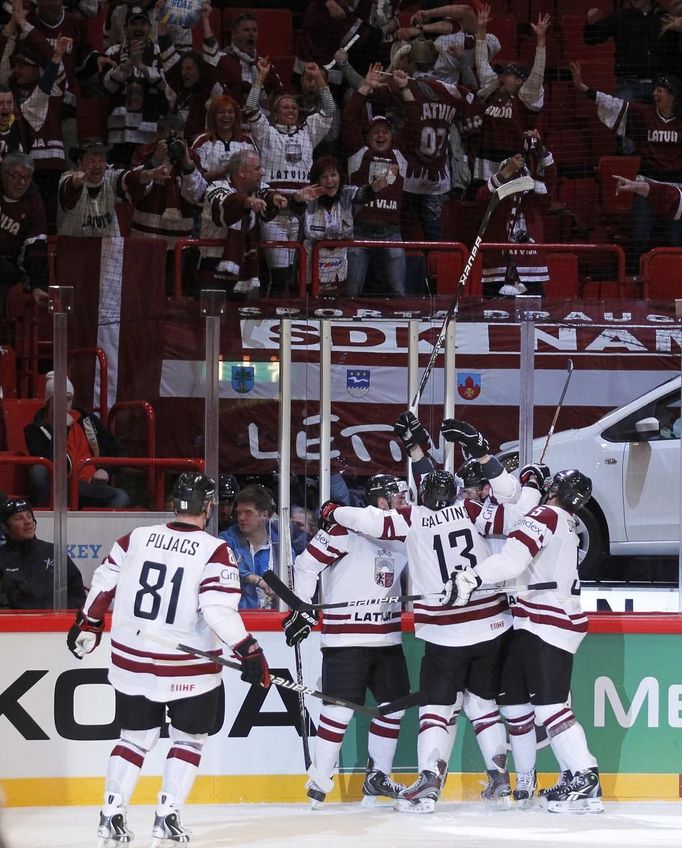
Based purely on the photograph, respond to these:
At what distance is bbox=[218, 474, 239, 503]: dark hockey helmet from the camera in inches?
209

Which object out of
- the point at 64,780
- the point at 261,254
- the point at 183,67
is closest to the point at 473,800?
the point at 64,780

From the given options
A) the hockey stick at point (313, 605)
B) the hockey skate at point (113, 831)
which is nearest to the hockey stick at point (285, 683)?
the hockey stick at point (313, 605)

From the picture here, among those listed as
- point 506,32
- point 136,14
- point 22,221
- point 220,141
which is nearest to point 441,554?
point 220,141

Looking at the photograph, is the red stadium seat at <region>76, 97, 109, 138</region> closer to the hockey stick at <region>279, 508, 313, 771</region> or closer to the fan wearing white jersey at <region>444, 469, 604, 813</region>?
the hockey stick at <region>279, 508, 313, 771</region>

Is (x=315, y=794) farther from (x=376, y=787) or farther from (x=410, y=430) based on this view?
(x=410, y=430)

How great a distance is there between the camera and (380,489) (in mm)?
5297

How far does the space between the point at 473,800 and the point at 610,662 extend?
0.74m

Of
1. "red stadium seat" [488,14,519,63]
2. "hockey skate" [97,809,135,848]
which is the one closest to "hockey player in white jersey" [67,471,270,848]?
"hockey skate" [97,809,135,848]

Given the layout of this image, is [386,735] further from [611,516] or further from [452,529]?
[611,516]

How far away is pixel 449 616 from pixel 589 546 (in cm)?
83

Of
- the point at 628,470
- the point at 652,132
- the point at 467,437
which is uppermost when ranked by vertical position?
the point at 652,132

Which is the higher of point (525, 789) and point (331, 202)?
point (331, 202)

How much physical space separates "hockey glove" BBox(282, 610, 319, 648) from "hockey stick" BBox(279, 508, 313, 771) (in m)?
0.07

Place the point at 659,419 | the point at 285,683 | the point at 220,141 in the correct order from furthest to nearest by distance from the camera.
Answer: the point at 220,141
the point at 659,419
the point at 285,683
